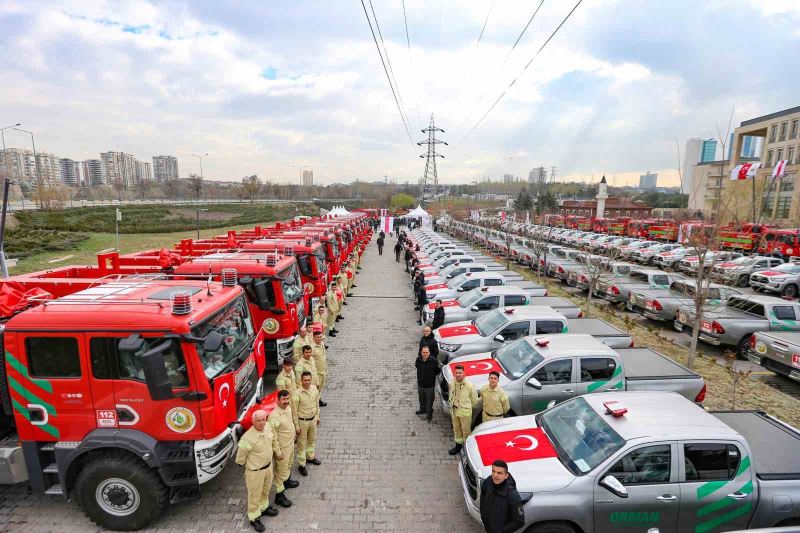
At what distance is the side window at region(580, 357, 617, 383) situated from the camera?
6.61 m

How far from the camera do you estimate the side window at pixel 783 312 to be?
10.7 m

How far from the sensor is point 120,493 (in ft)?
15.8

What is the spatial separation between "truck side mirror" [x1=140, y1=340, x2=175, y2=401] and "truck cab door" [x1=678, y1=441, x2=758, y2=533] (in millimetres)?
5272

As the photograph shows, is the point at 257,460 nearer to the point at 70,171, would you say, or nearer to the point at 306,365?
the point at 306,365

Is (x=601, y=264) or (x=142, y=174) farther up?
(x=142, y=174)

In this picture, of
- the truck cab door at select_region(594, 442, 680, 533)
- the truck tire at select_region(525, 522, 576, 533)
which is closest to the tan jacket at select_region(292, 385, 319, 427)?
the truck tire at select_region(525, 522, 576, 533)

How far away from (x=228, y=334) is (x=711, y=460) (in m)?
5.60

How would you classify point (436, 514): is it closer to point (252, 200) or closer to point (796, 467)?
point (796, 467)

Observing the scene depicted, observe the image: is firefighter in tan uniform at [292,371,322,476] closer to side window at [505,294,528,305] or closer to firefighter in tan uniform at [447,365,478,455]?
firefighter in tan uniform at [447,365,478,455]

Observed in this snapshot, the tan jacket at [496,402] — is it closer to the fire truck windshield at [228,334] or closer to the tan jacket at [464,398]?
the tan jacket at [464,398]

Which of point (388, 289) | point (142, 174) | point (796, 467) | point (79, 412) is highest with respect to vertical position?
point (142, 174)

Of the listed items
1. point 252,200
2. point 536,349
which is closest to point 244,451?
point 536,349

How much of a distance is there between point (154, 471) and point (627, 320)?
1268 cm

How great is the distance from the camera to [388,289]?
1869cm
